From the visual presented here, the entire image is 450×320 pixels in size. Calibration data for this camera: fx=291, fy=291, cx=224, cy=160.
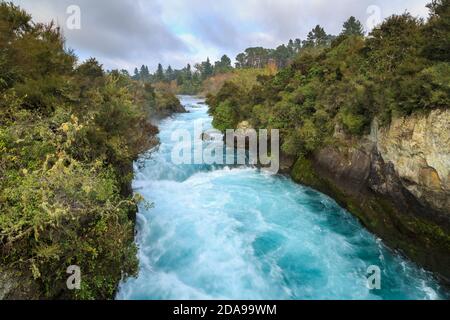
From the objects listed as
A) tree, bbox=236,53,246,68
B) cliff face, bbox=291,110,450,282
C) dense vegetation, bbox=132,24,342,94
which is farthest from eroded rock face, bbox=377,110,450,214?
tree, bbox=236,53,246,68

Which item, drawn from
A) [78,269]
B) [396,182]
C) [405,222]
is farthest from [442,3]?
[78,269]

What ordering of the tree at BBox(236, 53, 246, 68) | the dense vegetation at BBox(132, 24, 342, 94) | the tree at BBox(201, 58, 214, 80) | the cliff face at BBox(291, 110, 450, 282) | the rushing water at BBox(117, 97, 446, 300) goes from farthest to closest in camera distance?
the tree at BBox(201, 58, 214, 80) → the tree at BBox(236, 53, 246, 68) → the dense vegetation at BBox(132, 24, 342, 94) → the cliff face at BBox(291, 110, 450, 282) → the rushing water at BBox(117, 97, 446, 300)

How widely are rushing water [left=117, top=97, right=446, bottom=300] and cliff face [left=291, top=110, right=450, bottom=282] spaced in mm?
→ 579

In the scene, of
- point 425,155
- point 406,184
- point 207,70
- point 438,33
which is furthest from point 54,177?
point 207,70

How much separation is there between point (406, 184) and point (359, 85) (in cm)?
445

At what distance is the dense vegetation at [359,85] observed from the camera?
8.56 m

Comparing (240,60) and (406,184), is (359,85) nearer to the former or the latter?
(406,184)

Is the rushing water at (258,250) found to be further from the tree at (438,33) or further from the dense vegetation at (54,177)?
the tree at (438,33)

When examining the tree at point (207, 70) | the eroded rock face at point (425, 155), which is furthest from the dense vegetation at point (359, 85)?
the tree at point (207, 70)

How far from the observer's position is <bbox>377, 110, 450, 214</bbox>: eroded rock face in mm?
7789

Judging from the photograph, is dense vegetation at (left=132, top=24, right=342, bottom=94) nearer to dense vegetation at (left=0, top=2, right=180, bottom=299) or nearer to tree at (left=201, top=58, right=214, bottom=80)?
tree at (left=201, top=58, right=214, bottom=80)

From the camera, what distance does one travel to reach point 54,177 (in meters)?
5.20

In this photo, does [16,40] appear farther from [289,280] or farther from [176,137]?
[176,137]

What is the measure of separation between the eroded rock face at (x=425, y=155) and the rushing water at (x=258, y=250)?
225 cm
